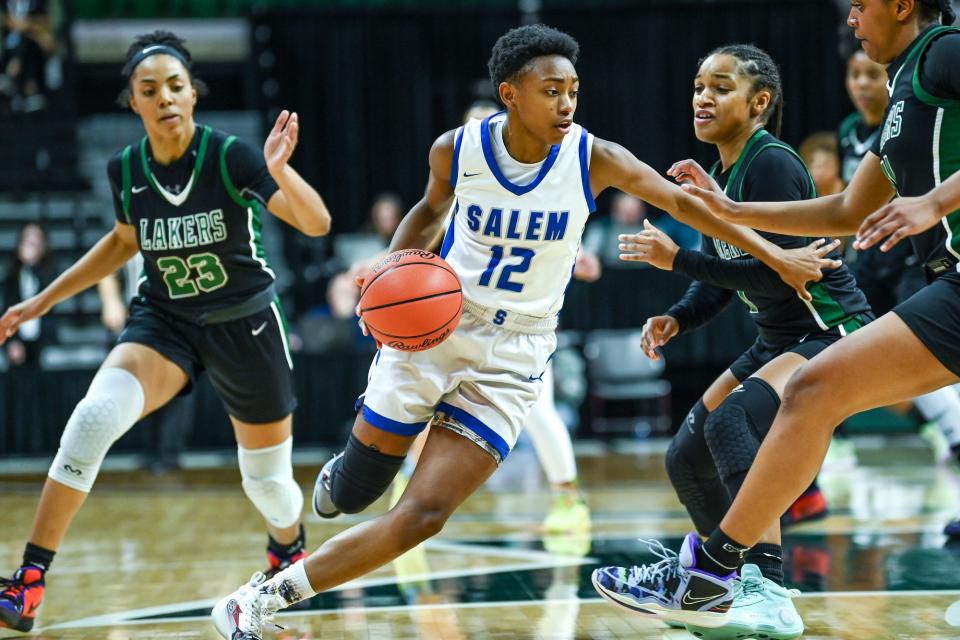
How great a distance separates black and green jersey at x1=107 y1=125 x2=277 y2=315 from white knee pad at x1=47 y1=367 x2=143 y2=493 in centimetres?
48

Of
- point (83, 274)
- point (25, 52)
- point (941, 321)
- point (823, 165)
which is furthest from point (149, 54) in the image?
point (25, 52)

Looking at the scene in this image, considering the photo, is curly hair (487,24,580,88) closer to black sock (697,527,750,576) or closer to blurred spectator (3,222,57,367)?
black sock (697,527,750,576)

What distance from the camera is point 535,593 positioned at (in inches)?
185

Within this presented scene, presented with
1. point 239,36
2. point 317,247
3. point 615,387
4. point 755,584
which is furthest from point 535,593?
point 239,36

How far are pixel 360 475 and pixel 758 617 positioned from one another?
4.33 ft

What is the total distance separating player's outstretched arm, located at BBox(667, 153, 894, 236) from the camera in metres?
3.59

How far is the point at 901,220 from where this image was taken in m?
2.98

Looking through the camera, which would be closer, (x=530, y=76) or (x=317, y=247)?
(x=530, y=76)

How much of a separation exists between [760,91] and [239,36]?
1188 cm

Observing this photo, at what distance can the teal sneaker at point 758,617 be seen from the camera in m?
3.67

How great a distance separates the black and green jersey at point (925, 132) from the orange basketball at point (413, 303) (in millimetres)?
1347

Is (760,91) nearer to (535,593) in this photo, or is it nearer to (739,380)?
(739,380)

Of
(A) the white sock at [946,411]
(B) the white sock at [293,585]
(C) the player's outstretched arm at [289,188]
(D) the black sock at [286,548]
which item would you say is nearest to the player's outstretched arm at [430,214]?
(C) the player's outstretched arm at [289,188]

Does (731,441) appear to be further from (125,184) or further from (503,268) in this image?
(125,184)
